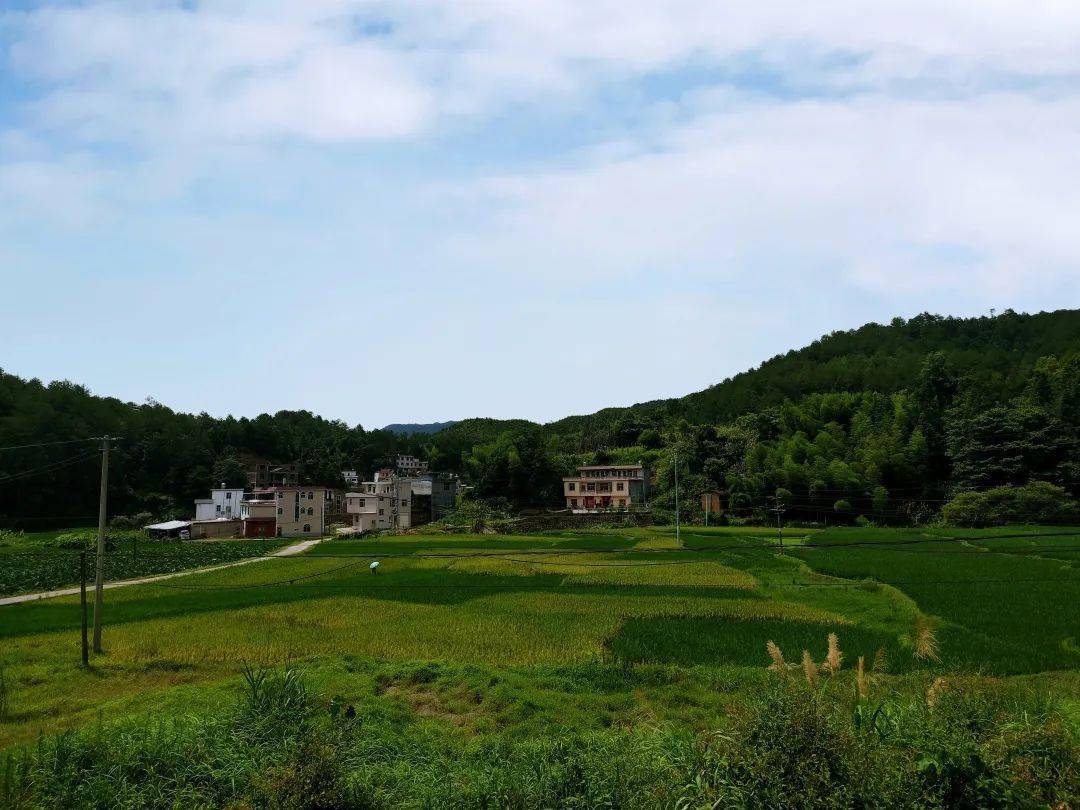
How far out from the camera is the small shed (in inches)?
2579

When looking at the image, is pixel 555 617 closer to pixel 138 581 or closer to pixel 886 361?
pixel 138 581

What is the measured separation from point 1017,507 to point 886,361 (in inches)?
2153

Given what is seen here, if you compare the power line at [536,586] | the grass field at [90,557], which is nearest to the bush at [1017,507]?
the power line at [536,586]

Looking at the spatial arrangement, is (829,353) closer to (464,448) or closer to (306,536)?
(464,448)

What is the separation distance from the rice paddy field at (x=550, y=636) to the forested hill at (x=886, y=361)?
54.5 meters

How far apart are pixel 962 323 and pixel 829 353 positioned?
22.1m

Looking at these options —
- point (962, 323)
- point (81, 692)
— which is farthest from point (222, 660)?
point (962, 323)

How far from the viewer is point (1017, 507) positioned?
51969 mm

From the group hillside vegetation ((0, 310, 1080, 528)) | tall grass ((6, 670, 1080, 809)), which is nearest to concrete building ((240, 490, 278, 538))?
hillside vegetation ((0, 310, 1080, 528))

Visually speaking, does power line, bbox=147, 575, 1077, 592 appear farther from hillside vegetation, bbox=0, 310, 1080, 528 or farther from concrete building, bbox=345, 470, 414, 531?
concrete building, bbox=345, 470, 414, 531

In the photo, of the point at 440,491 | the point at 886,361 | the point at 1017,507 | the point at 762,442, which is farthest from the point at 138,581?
the point at 886,361

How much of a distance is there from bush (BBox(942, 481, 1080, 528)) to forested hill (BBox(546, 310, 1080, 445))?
21.4m

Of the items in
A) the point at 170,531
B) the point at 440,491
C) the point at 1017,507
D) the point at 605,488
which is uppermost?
the point at 605,488

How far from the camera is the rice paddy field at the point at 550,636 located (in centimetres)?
1407
